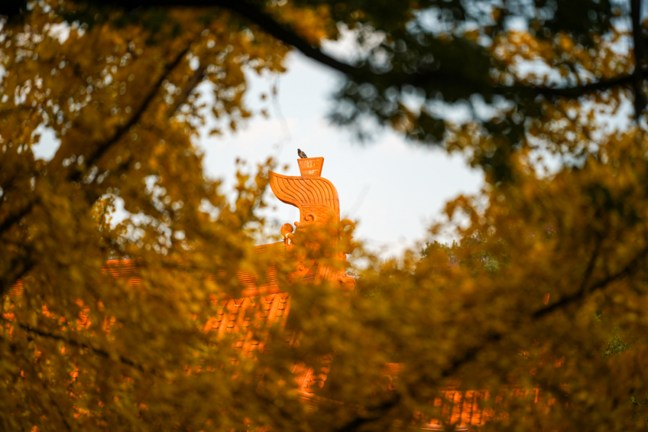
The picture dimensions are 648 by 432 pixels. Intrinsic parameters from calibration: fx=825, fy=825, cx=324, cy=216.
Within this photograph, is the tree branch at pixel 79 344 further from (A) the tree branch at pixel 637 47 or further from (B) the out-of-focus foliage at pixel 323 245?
(A) the tree branch at pixel 637 47

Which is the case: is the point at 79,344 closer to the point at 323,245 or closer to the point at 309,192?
the point at 323,245

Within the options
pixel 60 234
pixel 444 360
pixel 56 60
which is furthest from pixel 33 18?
pixel 444 360

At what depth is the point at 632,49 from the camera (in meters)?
3.12

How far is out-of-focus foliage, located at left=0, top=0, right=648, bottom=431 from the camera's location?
2.74m

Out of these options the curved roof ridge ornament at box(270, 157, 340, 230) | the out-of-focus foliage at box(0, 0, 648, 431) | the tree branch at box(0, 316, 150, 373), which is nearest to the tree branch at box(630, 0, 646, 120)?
the out-of-focus foliage at box(0, 0, 648, 431)

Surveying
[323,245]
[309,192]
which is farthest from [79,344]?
[309,192]

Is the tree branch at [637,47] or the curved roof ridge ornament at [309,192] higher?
the curved roof ridge ornament at [309,192]

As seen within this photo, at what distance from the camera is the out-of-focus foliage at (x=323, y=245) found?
2.74 meters

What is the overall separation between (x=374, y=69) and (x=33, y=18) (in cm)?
176

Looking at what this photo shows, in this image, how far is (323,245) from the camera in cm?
346

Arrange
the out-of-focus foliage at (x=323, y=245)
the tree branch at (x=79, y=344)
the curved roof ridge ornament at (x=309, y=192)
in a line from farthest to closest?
the curved roof ridge ornament at (x=309, y=192)
the tree branch at (x=79, y=344)
the out-of-focus foliage at (x=323, y=245)

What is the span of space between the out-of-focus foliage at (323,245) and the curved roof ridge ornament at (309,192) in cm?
310

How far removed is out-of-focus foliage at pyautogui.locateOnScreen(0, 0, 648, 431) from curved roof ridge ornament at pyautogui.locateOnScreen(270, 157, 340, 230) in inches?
122

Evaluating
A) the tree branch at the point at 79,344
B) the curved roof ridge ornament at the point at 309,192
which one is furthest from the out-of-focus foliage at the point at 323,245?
the curved roof ridge ornament at the point at 309,192
